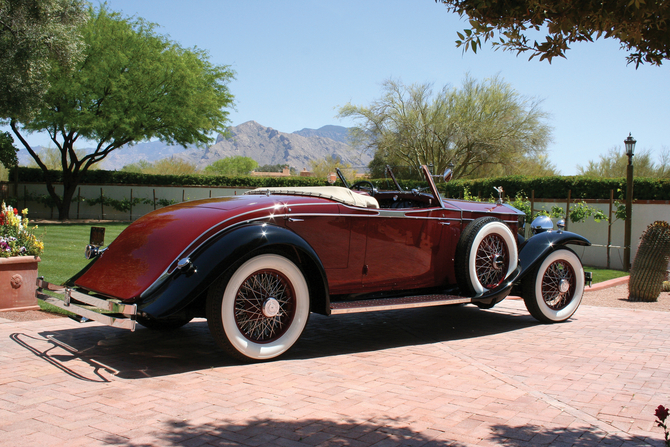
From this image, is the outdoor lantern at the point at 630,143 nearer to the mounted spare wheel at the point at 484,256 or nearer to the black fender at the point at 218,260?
the mounted spare wheel at the point at 484,256

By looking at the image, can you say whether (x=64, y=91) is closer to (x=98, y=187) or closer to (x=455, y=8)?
(x=98, y=187)

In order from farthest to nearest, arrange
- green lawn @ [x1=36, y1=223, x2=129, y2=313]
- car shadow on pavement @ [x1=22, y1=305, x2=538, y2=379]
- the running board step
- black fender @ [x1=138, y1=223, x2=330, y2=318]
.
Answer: green lawn @ [x1=36, y1=223, x2=129, y2=313] < the running board step < car shadow on pavement @ [x1=22, y1=305, x2=538, y2=379] < black fender @ [x1=138, y1=223, x2=330, y2=318]

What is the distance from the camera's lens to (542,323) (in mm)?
6867

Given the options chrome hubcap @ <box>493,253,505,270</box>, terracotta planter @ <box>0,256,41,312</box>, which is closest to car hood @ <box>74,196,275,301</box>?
terracotta planter @ <box>0,256,41,312</box>

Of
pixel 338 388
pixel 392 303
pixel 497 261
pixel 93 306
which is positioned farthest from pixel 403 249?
pixel 93 306

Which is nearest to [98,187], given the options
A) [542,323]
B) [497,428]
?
[542,323]

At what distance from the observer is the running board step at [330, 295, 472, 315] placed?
4.98m

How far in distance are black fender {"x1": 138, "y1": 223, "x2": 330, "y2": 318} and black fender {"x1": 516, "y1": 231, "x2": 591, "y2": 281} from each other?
283 centimetres

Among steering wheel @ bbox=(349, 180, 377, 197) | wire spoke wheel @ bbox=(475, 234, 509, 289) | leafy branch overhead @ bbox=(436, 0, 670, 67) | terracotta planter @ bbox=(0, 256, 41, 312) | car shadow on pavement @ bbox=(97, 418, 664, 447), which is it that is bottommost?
car shadow on pavement @ bbox=(97, 418, 664, 447)

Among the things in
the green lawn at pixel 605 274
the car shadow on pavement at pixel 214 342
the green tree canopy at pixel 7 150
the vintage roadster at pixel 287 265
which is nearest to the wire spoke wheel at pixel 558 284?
the vintage roadster at pixel 287 265

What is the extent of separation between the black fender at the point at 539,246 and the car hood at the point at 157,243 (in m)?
3.27

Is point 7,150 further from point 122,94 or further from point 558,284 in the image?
point 558,284

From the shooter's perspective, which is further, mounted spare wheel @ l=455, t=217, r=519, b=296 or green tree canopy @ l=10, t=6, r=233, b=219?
green tree canopy @ l=10, t=6, r=233, b=219

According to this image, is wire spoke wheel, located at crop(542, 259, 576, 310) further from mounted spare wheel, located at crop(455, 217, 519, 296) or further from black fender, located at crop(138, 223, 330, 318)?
black fender, located at crop(138, 223, 330, 318)
